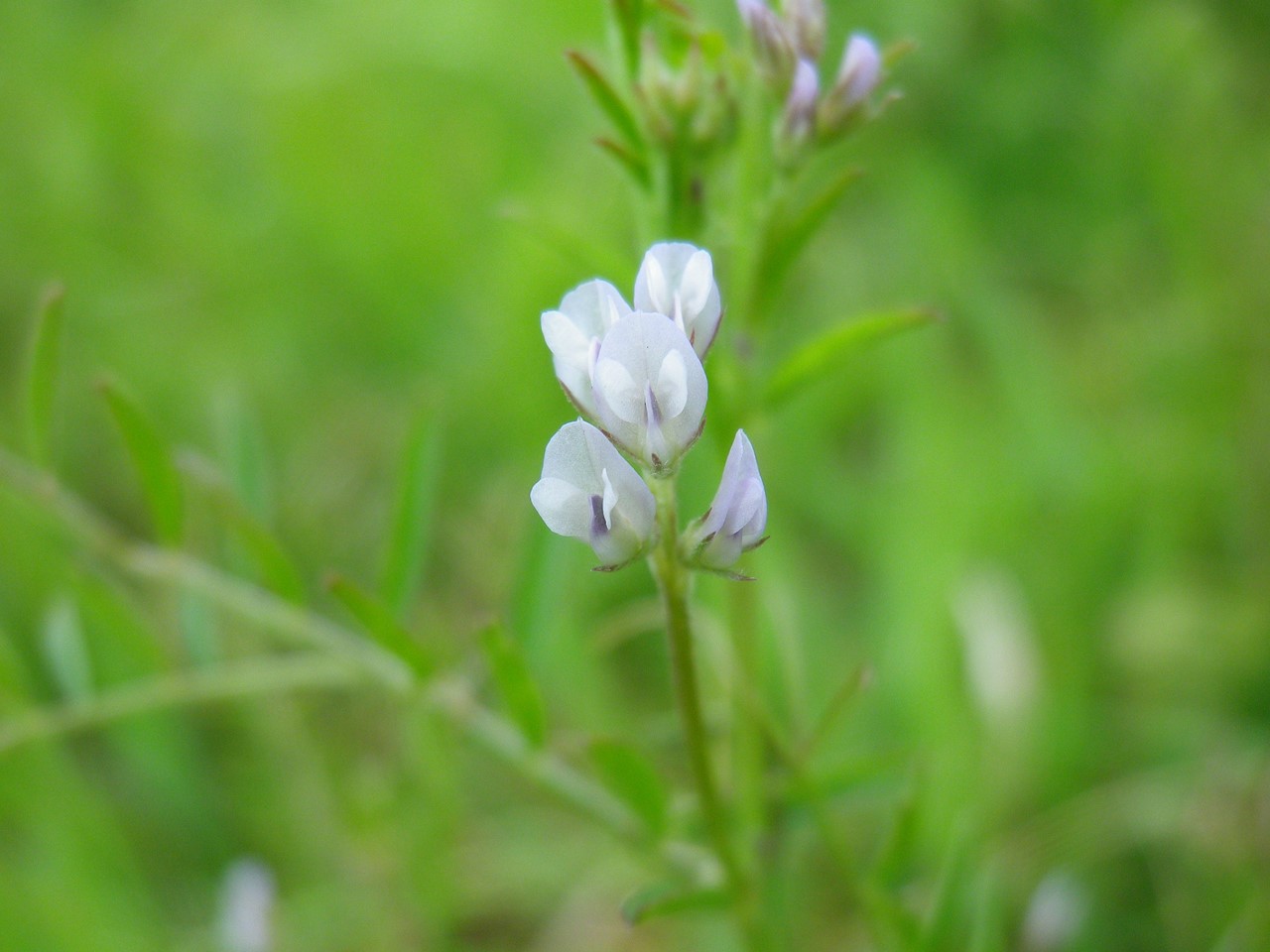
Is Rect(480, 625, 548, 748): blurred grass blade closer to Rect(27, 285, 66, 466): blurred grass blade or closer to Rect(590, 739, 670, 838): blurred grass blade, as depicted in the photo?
Rect(590, 739, 670, 838): blurred grass blade

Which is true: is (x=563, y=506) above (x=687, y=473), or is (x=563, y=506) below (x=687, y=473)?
below

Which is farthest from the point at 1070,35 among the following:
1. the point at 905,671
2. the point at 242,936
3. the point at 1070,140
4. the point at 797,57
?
the point at 242,936

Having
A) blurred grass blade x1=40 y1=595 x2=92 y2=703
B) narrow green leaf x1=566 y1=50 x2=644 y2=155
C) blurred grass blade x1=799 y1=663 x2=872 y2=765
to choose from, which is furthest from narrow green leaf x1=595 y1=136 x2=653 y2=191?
blurred grass blade x1=40 y1=595 x2=92 y2=703

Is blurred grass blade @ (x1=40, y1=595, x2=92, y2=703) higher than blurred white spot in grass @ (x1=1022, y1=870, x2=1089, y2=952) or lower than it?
higher

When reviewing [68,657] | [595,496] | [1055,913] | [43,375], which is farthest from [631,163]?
[1055,913]

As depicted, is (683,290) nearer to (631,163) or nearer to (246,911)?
(631,163)

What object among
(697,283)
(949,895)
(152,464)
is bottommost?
(949,895)
